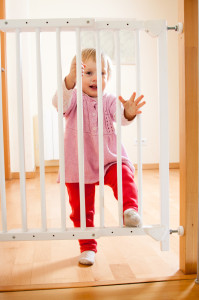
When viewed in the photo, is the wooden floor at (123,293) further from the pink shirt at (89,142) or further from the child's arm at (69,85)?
the child's arm at (69,85)

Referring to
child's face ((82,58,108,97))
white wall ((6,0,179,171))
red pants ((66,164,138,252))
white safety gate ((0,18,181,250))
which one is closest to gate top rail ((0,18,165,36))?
white safety gate ((0,18,181,250))

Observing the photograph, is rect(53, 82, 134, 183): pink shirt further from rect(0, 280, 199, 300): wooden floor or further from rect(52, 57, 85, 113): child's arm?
rect(0, 280, 199, 300): wooden floor

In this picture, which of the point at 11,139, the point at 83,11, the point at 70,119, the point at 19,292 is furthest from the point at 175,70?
the point at 19,292

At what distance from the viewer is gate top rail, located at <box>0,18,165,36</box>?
0.88 metres

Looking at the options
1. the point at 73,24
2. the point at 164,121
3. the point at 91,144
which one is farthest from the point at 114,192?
the point at 73,24

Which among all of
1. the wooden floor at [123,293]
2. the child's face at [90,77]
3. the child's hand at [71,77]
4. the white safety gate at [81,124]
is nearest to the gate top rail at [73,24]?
the white safety gate at [81,124]

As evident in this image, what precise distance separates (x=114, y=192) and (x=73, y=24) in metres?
0.55

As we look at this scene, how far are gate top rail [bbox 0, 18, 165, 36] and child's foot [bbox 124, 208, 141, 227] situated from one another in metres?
0.49

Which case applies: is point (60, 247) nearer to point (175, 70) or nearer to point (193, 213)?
point (193, 213)

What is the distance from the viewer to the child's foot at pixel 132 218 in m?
0.94

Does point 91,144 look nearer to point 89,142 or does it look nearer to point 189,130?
point 89,142

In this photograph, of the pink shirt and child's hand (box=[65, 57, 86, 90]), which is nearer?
child's hand (box=[65, 57, 86, 90])

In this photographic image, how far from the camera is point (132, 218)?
3.09ft

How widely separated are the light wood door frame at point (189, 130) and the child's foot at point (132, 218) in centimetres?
15
